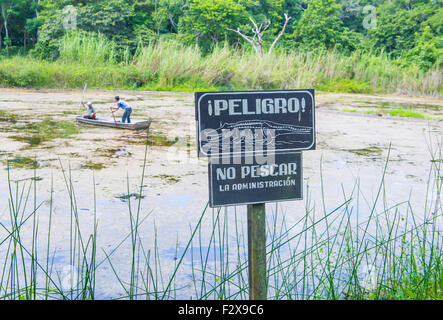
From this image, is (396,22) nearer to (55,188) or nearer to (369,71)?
(369,71)

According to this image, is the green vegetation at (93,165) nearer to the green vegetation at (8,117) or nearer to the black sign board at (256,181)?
the green vegetation at (8,117)

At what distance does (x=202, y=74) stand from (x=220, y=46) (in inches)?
274

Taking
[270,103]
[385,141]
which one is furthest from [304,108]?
[385,141]

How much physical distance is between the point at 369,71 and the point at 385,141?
1109 centimetres

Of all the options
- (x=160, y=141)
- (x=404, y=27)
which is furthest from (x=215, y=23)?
(x=160, y=141)

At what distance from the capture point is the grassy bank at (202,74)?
1591cm

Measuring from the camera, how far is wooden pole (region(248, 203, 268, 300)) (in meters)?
1.52

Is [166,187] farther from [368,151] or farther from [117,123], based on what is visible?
[117,123]

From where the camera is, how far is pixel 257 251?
5.02 feet

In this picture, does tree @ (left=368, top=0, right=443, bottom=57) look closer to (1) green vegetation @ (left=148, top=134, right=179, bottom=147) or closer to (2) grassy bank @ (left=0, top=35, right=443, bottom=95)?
(2) grassy bank @ (left=0, top=35, right=443, bottom=95)

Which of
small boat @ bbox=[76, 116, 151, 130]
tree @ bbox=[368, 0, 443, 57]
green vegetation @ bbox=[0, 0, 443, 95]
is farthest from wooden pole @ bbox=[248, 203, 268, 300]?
tree @ bbox=[368, 0, 443, 57]

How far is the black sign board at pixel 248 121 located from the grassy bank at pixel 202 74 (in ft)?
44.6

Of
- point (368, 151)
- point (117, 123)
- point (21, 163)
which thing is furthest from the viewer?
point (117, 123)

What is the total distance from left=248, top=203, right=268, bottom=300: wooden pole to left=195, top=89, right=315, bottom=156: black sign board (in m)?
0.19
